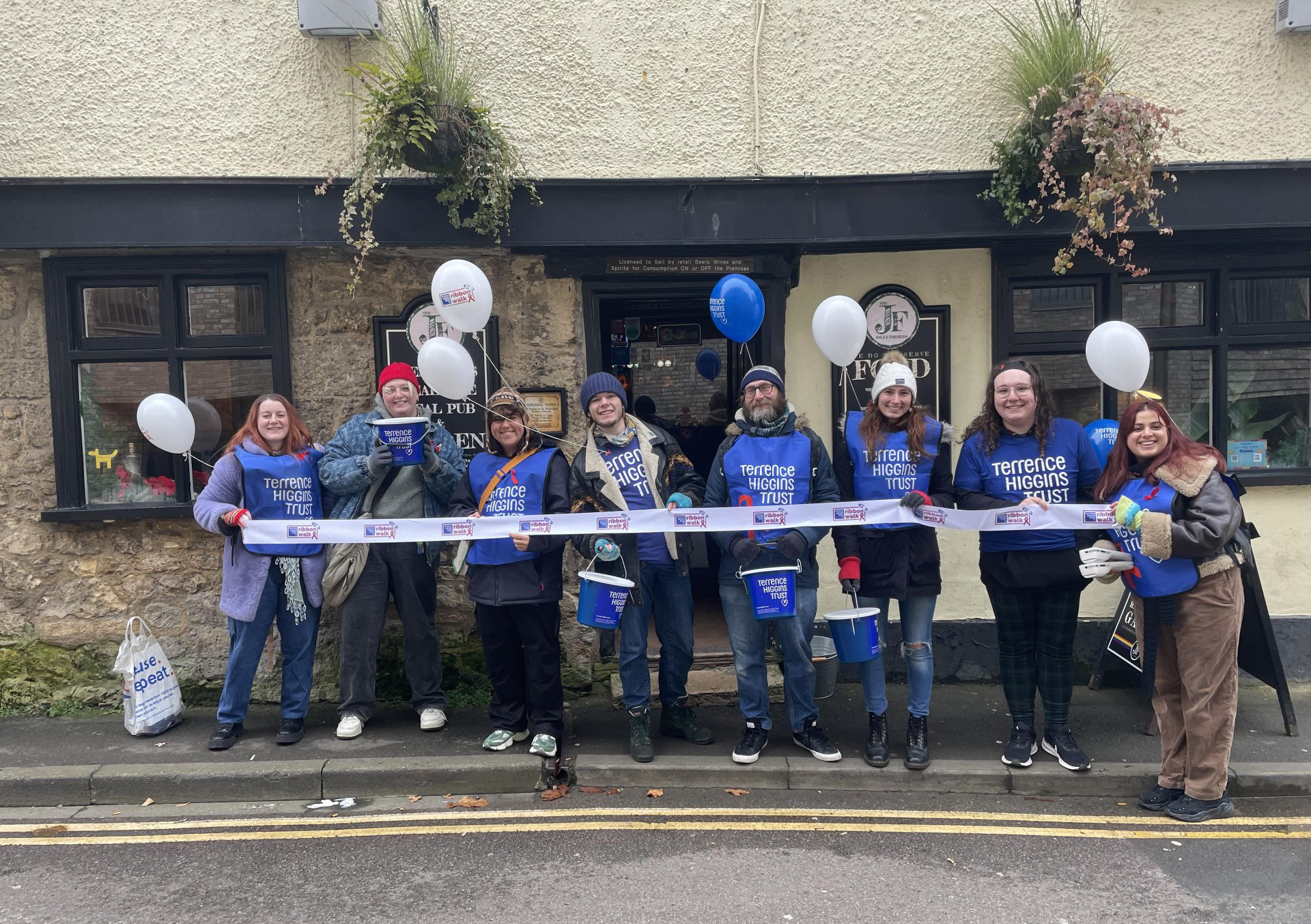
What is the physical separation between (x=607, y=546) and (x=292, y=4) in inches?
160

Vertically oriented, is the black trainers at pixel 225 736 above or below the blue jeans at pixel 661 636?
below

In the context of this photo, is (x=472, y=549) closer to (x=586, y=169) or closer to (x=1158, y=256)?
(x=586, y=169)

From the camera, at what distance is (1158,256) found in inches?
251

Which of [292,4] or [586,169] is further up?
→ [292,4]

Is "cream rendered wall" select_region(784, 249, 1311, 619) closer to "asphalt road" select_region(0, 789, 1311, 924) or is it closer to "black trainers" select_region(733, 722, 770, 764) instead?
"black trainers" select_region(733, 722, 770, 764)

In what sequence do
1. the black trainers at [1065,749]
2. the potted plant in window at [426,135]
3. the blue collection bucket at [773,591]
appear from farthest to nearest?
the potted plant in window at [426,135] < the black trainers at [1065,749] < the blue collection bucket at [773,591]

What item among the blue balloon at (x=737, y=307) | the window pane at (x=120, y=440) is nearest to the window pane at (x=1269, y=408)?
the blue balloon at (x=737, y=307)

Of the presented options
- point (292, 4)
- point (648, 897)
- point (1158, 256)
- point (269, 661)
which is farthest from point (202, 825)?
point (1158, 256)

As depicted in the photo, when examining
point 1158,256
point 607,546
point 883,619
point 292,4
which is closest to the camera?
point 607,546

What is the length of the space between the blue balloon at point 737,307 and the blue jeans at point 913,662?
5.40 ft

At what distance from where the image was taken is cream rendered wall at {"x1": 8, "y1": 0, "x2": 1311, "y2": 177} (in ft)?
19.6

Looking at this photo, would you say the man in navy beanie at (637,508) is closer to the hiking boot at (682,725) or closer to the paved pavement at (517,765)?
the hiking boot at (682,725)

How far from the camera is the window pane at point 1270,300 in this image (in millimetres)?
6453

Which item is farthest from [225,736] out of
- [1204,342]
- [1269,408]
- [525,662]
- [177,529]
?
[1269,408]
